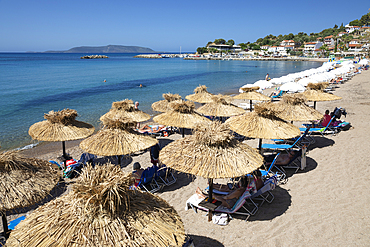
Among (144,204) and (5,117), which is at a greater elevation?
(144,204)

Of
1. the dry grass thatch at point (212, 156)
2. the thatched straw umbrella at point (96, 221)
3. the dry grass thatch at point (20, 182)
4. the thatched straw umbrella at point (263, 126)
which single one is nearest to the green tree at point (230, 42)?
the thatched straw umbrella at point (263, 126)

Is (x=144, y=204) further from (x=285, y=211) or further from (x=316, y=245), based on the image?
(x=285, y=211)

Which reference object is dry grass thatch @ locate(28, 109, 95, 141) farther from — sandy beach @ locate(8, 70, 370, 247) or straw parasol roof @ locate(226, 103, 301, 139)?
straw parasol roof @ locate(226, 103, 301, 139)

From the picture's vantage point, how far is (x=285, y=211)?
16.2ft

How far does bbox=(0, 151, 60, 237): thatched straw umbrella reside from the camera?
9.95 feet

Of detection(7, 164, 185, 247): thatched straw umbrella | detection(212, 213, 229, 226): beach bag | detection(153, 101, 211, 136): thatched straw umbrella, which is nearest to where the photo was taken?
detection(7, 164, 185, 247): thatched straw umbrella

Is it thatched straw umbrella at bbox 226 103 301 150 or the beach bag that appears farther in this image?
thatched straw umbrella at bbox 226 103 301 150

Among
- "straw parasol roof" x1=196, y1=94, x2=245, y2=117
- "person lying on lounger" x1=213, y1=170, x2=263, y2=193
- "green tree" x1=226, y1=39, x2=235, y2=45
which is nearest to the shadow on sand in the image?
"person lying on lounger" x1=213, y1=170, x2=263, y2=193

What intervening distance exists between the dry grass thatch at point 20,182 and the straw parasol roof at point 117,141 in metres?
1.58

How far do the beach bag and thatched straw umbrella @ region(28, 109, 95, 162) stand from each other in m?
4.36

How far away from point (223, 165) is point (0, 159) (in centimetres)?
342

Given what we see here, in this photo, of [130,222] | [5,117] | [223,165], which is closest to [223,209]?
[223,165]

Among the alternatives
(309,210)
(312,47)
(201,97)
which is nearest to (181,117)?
(309,210)

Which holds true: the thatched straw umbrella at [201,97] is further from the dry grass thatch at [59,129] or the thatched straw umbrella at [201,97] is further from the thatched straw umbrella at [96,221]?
the thatched straw umbrella at [96,221]
